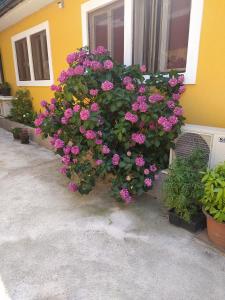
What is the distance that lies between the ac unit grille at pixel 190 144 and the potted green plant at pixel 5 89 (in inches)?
274

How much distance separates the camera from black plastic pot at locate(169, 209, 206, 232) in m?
2.54

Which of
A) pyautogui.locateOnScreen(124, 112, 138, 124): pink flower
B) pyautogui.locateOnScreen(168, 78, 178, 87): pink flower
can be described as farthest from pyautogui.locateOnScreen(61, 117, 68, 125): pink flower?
pyautogui.locateOnScreen(168, 78, 178, 87): pink flower

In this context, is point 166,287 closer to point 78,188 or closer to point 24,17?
point 78,188

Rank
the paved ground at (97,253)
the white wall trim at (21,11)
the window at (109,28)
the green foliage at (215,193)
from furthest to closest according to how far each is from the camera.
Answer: the white wall trim at (21,11) < the window at (109,28) < the green foliage at (215,193) < the paved ground at (97,253)

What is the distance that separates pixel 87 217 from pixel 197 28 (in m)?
2.57

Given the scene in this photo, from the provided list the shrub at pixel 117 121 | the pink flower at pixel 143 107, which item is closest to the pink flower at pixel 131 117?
the shrub at pixel 117 121

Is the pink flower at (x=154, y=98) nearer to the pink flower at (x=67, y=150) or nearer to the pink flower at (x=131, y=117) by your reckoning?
the pink flower at (x=131, y=117)

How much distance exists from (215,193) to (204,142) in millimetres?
653

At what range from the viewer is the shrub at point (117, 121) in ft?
9.04

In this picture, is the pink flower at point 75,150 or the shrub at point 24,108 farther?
the shrub at point 24,108

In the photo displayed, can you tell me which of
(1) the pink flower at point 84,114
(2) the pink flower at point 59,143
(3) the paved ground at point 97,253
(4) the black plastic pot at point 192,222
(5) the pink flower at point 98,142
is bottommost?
(3) the paved ground at point 97,253

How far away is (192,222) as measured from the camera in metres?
2.53

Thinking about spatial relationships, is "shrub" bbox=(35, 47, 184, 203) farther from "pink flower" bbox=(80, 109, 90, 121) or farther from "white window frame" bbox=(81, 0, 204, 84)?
"white window frame" bbox=(81, 0, 204, 84)

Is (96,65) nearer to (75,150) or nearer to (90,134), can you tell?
(90,134)
